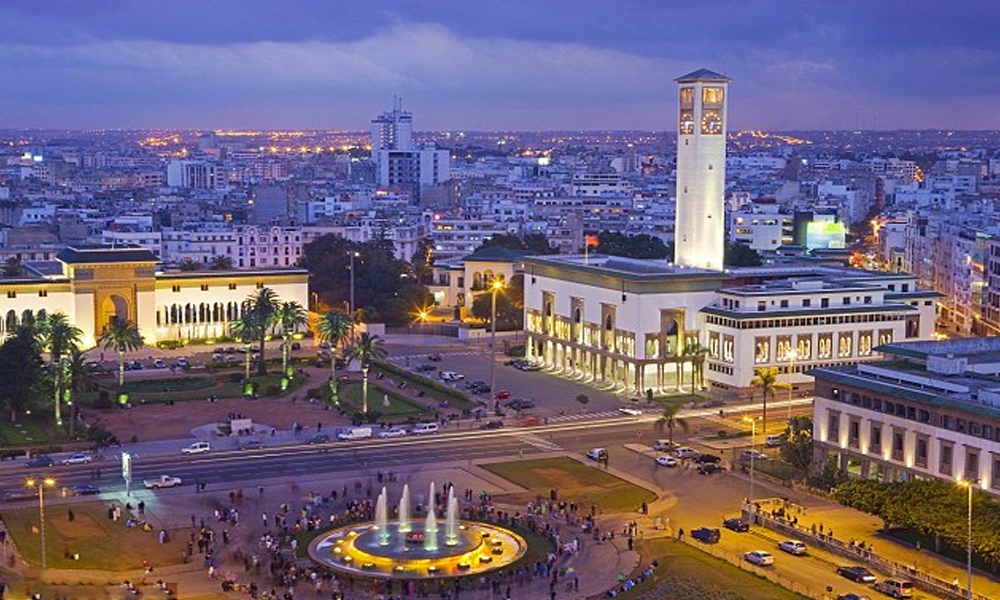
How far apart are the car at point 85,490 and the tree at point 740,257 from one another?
7107 centimetres

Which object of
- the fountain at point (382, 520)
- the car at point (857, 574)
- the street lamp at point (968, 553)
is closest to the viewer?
the street lamp at point (968, 553)

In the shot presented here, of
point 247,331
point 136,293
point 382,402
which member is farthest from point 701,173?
point 136,293

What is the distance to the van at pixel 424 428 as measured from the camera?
8006 cm

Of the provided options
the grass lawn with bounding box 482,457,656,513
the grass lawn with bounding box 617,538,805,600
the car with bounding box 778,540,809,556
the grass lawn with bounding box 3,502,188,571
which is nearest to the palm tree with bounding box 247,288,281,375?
the grass lawn with bounding box 482,457,656,513

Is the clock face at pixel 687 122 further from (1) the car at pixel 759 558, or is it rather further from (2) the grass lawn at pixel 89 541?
(2) the grass lawn at pixel 89 541

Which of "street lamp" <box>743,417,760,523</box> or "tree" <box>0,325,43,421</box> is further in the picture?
"tree" <box>0,325,43,421</box>

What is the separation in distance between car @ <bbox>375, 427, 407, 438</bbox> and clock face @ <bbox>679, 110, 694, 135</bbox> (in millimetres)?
35128

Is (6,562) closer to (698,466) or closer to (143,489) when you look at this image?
(143,489)

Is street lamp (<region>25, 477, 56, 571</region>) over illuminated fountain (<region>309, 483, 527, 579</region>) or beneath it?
over

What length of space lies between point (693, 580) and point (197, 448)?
33.2 meters

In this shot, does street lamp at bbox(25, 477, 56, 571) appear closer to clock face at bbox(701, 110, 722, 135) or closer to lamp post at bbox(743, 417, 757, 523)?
lamp post at bbox(743, 417, 757, 523)

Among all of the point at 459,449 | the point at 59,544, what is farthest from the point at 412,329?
the point at 59,544

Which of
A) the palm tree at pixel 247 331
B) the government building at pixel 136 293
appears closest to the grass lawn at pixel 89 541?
the palm tree at pixel 247 331

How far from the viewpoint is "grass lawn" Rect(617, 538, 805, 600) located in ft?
161
